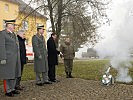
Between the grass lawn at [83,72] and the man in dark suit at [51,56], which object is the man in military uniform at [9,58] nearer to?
the man in dark suit at [51,56]

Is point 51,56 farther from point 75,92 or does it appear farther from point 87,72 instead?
point 87,72

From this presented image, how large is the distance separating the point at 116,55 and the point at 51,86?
366cm

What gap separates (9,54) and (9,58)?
0.12 meters

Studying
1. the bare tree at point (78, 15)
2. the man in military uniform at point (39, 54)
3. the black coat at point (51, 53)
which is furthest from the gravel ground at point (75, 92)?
the bare tree at point (78, 15)

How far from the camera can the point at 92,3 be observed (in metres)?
21.7

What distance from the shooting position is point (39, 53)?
31.5 ft

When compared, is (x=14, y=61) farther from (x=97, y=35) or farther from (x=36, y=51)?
(x=97, y=35)

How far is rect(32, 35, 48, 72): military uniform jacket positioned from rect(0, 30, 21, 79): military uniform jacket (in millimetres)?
1370

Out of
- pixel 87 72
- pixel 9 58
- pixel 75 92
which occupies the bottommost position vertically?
pixel 75 92

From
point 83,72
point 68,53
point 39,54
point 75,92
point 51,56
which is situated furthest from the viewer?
point 83,72

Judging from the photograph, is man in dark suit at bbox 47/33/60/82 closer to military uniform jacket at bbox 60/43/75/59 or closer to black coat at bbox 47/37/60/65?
black coat at bbox 47/37/60/65

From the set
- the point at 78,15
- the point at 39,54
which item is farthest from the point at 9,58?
the point at 78,15

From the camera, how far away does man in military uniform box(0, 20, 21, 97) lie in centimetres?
782

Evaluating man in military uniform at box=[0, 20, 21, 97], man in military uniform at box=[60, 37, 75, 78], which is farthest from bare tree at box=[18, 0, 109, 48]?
man in military uniform at box=[0, 20, 21, 97]
